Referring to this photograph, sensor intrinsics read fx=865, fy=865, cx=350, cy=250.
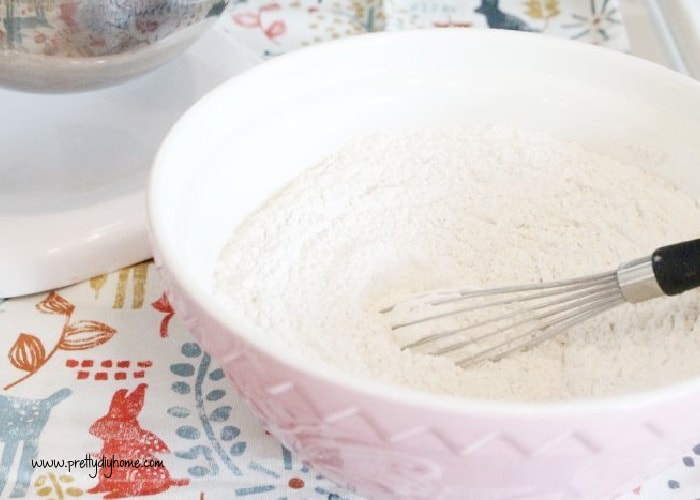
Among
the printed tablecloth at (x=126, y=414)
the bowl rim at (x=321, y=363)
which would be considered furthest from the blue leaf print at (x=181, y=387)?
the bowl rim at (x=321, y=363)

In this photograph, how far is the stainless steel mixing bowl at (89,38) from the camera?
546 millimetres

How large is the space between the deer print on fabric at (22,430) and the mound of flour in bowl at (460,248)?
5.1 inches

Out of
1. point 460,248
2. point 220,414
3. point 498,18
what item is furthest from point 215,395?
point 498,18

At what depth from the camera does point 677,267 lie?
0.42 m

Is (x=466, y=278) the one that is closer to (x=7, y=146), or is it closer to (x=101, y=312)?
(x=101, y=312)

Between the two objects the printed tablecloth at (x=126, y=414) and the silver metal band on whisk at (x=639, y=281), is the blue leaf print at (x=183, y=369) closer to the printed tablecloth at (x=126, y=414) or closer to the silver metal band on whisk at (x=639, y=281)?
the printed tablecloth at (x=126, y=414)

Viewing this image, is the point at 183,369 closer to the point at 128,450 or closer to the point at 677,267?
the point at 128,450

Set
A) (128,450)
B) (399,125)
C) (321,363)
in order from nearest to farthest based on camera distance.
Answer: (321,363) < (128,450) < (399,125)

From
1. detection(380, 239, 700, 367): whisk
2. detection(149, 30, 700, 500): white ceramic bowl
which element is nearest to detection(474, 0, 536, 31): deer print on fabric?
detection(149, 30, 700, 500): white ceramic bowl

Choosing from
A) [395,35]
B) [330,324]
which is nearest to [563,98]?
[395,35]

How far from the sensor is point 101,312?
57 centimetres

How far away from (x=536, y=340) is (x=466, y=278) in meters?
0.08

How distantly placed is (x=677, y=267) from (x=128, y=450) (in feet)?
1.00

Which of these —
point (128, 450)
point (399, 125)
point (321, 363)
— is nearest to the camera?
point (321, 363)
